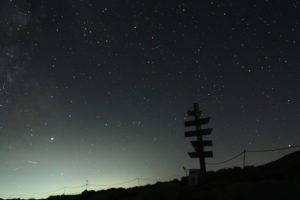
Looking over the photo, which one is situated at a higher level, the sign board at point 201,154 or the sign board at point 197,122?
the sign board at point 197,122

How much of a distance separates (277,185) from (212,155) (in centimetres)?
809

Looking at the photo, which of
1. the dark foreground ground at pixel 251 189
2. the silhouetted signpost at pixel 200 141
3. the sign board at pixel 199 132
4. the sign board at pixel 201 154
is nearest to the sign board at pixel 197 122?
the silhouetted signpost at pixel 200 141

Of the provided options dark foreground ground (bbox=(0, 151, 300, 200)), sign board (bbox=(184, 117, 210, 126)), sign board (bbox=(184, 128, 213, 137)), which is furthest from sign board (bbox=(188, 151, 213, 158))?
dark foreground ground (bbox=(0, 151, 300, 200))

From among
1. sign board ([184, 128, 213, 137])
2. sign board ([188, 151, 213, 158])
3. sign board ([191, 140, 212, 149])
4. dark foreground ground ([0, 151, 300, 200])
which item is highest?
sign board ([184, 128, 213, 137])

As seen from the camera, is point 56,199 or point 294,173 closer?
point 294,173

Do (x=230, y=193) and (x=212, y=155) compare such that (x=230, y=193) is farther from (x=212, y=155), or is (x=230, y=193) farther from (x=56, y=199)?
(x=56, y=199)

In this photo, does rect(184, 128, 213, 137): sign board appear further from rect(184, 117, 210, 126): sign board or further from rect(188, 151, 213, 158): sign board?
rect(188, 151, 213, 158): sign board

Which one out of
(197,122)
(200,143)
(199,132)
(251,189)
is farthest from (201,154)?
(251,189)

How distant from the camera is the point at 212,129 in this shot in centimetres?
1662

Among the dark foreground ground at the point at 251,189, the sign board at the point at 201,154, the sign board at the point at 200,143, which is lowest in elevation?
the dark foreground ground at the point at 251,189

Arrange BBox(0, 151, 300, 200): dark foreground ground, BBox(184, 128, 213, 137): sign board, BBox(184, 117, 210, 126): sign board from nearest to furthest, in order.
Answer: BBox(0, 151, 300, 200): dark foreground ground < BBox(184, 128, 213, 137): sign board < BBox(184, 117, 210, 126): sign board

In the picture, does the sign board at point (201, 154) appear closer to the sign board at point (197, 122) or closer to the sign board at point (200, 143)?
the sign board at point (200, 143)

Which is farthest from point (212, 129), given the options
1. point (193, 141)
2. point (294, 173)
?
point (294, 173)

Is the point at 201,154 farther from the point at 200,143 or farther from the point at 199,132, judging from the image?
the point at 199,132
